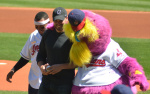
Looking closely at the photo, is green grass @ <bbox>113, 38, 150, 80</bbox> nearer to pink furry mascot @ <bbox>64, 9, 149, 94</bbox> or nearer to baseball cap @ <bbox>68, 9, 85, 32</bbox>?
pink furry mascot @ <bbox>64, 9, 149, 94</bbox>

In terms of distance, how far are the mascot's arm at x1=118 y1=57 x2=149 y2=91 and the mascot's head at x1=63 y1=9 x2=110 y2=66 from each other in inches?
13.2

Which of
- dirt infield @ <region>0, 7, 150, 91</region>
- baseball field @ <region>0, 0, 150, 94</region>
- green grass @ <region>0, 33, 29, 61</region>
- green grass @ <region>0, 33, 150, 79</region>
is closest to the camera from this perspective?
baseball field @ <region>0, 0, 150, 94</region>

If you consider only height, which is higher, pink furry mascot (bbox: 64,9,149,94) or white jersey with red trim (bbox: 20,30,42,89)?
pink furry mascot (bbox: 64,9,149,94)

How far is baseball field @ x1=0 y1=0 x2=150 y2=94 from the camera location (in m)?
7.92

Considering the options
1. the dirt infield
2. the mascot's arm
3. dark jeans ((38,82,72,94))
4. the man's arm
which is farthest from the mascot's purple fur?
the dirt infield

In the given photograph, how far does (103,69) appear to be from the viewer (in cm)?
341

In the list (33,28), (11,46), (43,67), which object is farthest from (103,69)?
(33,28)

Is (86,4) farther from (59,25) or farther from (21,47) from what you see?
(59,25)

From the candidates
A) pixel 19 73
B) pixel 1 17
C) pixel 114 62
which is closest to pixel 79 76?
pixel 114 62

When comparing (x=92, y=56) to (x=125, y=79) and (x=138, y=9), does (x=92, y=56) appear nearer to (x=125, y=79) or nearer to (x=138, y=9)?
(x=125, y=79)

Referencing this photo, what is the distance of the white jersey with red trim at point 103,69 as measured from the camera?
3396mm

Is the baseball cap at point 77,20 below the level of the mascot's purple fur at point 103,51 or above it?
above

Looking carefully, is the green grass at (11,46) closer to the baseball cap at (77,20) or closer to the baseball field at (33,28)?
the baseball field at (33,28)

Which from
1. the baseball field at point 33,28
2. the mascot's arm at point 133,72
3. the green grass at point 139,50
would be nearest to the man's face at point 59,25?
the mascot's arm at point 133,72
